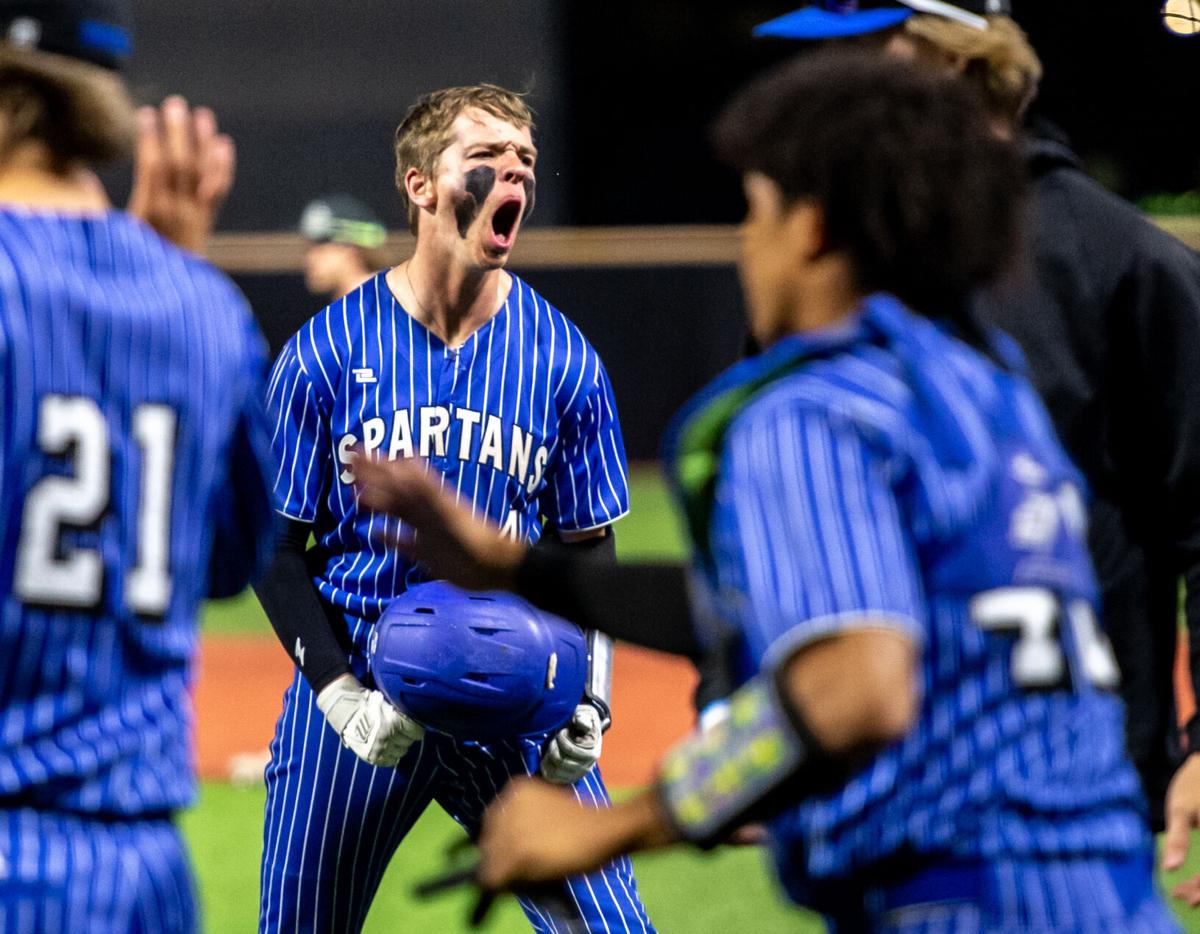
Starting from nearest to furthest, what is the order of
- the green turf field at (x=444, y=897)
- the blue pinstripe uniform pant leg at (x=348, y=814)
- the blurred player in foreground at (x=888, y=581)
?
the blurred player in foreground at (x=888, y=581) → the blue pinstripe uniform pant leg at (x=348, y=814) → the green turf field at (x=444, y=897)

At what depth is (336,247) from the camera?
12016 millimetres

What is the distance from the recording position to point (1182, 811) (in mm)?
3184

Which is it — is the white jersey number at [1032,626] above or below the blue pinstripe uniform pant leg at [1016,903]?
above

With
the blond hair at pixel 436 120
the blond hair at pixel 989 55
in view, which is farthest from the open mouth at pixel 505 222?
the blond hair at pixel 989 55

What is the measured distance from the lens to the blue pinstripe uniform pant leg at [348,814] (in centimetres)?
406

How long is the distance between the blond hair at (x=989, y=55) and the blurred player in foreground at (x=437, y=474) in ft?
3.97

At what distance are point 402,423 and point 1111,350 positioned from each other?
5.06 ft

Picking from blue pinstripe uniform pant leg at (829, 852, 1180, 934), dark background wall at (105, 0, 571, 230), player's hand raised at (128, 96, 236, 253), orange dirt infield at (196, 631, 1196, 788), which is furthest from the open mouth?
dark background wall at (105, 0, 571, 230)

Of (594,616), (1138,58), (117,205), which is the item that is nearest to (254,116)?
(117,205)

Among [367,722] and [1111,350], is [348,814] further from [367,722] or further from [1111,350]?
[1111,350]

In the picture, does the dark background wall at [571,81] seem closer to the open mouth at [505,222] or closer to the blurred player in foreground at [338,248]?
the blurred player in foreground at [338,248]

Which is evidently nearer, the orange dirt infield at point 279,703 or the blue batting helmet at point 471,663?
the blue batting helmet at point 471,663

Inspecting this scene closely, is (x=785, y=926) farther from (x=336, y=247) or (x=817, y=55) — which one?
(x=336, y=247)

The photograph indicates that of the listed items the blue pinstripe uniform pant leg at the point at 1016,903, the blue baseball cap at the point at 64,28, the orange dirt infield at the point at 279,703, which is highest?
the blue baseball cap at the point at 64,28
